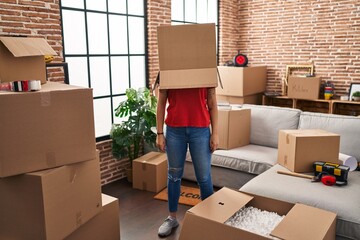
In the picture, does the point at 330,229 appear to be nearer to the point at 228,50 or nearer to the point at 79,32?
the point at 79,32

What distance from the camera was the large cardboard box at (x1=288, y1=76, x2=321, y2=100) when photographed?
5.11 m

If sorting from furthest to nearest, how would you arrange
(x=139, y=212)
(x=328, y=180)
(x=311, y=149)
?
(x=139, y=212)
(x=311, y=149)
(x=328, y=180)

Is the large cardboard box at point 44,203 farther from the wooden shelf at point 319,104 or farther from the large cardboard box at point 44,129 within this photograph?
→ the wooden shelf at point 319,104

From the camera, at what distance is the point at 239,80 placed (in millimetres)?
5047

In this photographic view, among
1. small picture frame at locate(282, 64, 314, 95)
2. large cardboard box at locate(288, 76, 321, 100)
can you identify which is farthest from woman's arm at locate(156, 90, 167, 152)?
small picture frame at locate(282, 64, 314, 95)

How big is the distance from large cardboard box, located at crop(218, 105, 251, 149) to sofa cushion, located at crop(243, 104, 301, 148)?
0.12 meters

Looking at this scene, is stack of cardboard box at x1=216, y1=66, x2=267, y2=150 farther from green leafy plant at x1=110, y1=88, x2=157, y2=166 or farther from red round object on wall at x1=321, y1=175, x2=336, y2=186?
red round object on wall at x1=321, y1=175, x2=336, y2=186

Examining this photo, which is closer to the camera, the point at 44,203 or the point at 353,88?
the point at 44,203

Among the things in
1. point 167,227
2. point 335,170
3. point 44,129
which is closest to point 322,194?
point 335,170

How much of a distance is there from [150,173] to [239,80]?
2.27 metres

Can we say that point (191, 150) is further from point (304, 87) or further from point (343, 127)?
point (304, 87)

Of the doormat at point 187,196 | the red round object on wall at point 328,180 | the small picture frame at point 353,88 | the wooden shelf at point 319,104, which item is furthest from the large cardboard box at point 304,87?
the red round object on wall at point 328,180

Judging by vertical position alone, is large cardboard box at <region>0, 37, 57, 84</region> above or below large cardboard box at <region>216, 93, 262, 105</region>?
above

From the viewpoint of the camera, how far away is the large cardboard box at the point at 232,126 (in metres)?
3.47
